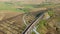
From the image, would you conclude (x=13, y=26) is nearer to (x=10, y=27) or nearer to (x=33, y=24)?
(x=10, y=27)

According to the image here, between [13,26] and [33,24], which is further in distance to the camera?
[33,24]

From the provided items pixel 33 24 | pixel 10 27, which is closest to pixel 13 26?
pixel 10 27

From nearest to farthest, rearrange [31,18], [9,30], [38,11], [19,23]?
[9,30], [19,23], [31,18], [38,11]

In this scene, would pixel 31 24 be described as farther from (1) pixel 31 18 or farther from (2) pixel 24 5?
(2) pixel 24 5

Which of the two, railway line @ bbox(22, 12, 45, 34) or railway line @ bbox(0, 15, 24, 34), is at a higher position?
railway line @ bbox(0, 15, 24, 34)

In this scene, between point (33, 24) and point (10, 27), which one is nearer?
point (10, 27)

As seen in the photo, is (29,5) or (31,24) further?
(29,5)

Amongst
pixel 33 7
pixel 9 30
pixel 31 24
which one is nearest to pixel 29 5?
pixel 33 7

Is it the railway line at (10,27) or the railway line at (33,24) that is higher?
the railway line at (10,27)

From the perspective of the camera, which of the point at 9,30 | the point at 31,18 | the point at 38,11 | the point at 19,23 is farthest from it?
the point at 38,11
